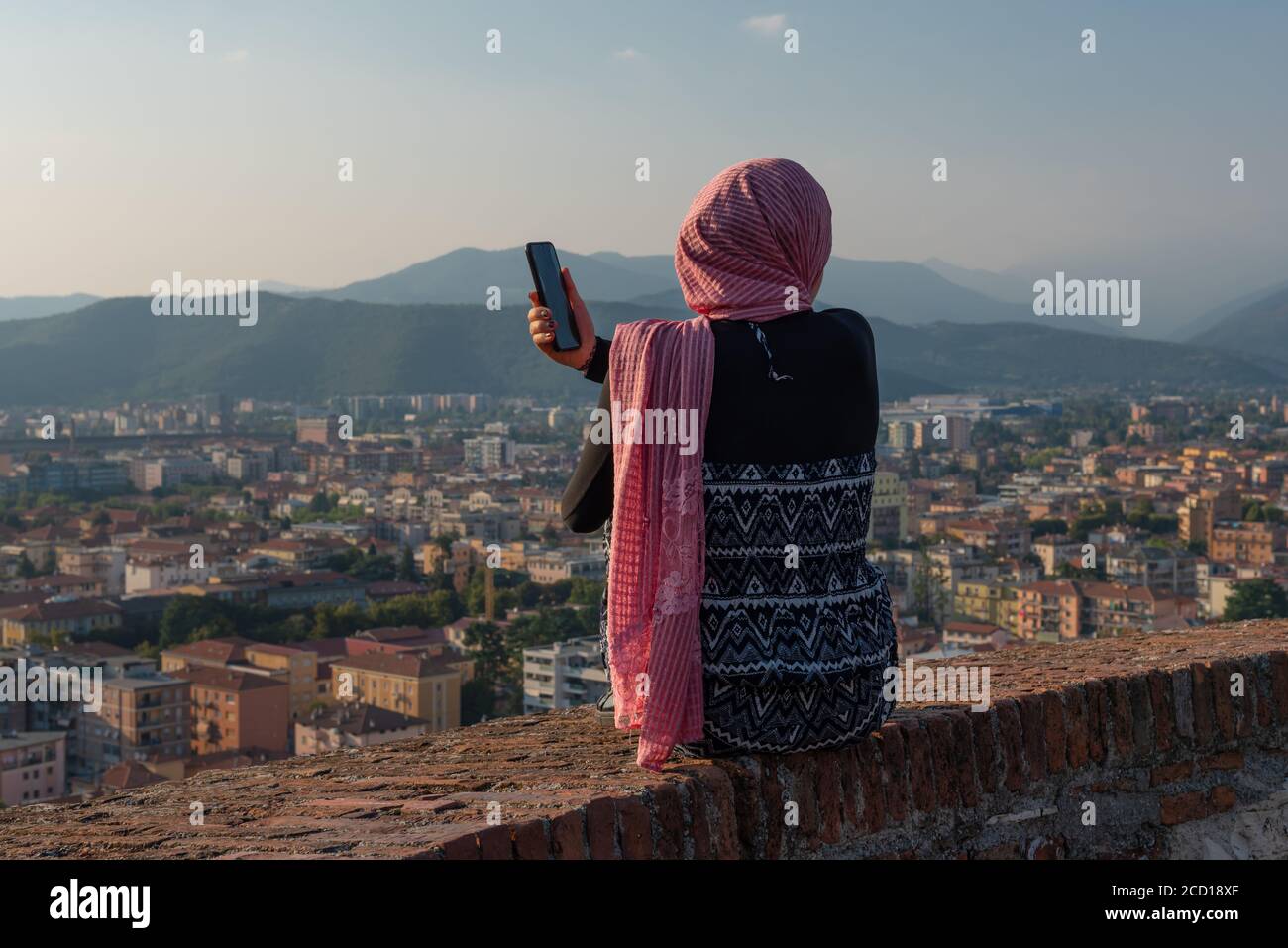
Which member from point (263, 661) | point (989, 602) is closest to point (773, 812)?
point (263, 661)

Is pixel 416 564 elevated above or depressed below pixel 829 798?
below

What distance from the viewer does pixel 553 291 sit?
1.68 m

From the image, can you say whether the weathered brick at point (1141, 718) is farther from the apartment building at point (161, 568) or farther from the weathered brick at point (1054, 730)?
the apartment building at point (161, 568)

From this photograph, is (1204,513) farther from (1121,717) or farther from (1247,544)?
(1121,717)

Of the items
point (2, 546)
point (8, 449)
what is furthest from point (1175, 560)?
point (8, 449)

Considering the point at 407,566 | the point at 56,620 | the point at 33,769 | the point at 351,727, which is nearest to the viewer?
the point at 33,769

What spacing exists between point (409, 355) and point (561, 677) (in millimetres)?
62126

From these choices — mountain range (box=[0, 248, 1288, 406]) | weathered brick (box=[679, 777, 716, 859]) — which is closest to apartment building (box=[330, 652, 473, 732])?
weathered brick (box=[679, 777, 716, 859])

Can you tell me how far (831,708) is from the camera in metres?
1.62

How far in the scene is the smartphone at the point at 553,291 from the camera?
1.66 metres

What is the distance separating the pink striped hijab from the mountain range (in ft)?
184

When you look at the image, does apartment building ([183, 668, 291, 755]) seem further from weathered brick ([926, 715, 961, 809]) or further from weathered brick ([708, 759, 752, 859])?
weathered brick ([708, 759, 752, 859])

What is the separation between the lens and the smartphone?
65.4 inches
